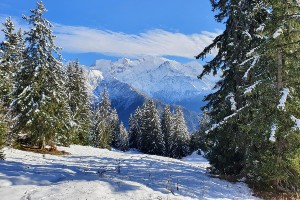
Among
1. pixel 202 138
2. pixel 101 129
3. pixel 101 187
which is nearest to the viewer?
pixel 101 187

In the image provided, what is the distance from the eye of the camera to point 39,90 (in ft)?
95.2

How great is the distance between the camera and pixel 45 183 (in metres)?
12.8

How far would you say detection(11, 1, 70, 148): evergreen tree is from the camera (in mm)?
28156

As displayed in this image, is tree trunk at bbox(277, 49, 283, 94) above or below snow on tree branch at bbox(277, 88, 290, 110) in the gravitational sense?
above

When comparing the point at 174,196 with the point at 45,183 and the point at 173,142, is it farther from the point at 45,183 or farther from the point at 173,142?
the point at 173,142

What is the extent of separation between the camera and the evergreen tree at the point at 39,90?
28.2 m

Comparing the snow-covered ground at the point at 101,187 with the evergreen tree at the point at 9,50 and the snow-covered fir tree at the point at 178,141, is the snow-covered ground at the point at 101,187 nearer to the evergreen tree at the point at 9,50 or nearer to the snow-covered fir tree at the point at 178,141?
the evergreen tree at the point at 9,50

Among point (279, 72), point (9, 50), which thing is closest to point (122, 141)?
point (9, 50)

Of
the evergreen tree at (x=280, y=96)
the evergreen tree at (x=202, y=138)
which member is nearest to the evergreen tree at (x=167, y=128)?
the evergreen tree at (x=202, y=138)

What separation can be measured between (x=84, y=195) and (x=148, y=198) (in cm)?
221

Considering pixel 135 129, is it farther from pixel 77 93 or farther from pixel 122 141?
pixel 77 93

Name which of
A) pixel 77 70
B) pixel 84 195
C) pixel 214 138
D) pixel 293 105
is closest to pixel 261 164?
pixel 293 105

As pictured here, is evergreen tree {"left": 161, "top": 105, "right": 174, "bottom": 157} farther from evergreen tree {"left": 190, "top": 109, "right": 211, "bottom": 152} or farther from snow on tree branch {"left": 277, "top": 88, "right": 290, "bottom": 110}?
snow on tree branch {"left": 277, "top": 88, "right": 290, "bottom": 110}

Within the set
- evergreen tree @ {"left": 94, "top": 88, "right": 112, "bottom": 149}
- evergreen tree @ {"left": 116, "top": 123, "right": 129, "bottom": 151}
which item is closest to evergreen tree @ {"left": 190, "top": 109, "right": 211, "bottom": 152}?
evergreen tree @ {"left": 116, "top": 123, "right": 129, "bottom": 151}
